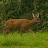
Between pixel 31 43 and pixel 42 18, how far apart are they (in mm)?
7063

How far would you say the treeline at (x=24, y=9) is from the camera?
17562 millimetres

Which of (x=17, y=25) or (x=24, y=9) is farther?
(x=24, y=9)

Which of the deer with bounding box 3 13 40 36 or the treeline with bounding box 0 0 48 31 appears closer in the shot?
the deer with bounding box 3 13 40 36

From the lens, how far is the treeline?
1756cm

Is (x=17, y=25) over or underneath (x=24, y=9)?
over

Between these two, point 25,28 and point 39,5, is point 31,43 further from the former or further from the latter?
point 39,5

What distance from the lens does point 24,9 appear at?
60.1ft

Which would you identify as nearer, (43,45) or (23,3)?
(43,45)

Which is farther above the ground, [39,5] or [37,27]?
[39,5]

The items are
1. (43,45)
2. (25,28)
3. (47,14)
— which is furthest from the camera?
(47,14)

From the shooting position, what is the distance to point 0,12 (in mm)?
17938

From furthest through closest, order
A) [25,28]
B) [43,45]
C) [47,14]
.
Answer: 1. [47,14]
2. [25,28]
3. [43,45]

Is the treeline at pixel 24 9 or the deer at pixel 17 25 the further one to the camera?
the treeline at pixel 24 9

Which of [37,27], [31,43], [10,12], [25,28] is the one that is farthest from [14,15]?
[31,43]
